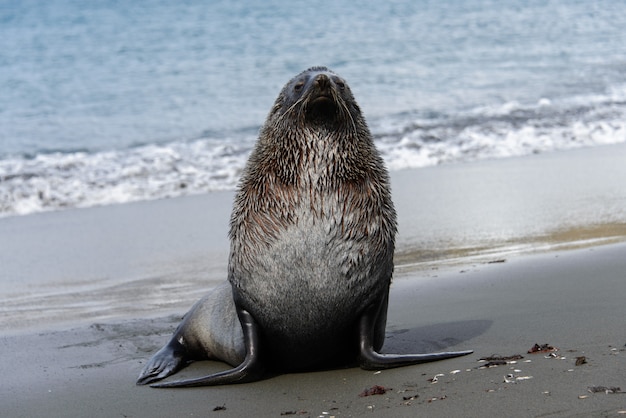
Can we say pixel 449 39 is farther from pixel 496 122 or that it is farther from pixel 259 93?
pixel 496 122

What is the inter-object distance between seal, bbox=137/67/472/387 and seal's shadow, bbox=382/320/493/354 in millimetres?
293

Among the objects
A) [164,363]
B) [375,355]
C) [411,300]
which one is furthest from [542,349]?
[411,300]

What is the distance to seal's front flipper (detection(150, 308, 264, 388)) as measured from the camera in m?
4.50

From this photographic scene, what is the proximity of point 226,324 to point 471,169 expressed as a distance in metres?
7.94

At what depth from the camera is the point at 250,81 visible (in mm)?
22594

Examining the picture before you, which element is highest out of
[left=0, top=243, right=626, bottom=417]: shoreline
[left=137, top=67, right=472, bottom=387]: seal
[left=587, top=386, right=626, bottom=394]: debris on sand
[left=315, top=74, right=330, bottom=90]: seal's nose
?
[left=315, top=74, right=330, bottom=90]: seal's nose

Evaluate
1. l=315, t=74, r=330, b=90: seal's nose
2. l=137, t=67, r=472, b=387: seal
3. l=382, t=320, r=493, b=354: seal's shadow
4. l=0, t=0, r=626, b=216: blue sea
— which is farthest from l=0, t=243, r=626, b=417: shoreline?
l=0, t=0, r=626, b=216: blue sea

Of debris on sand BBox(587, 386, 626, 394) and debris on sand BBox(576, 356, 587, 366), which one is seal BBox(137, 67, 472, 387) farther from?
debris on sand BBox(587, 386, 626, 394)

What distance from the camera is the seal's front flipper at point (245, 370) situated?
450cm

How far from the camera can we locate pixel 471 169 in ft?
41.1

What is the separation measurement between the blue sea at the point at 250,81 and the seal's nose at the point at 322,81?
26.2ft

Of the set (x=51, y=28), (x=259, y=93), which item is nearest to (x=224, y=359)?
(x=259, y=93)

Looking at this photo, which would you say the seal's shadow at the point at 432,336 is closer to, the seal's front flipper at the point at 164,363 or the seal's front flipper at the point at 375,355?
the seal's front flipper at the point at 375,355

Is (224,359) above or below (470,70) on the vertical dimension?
below
